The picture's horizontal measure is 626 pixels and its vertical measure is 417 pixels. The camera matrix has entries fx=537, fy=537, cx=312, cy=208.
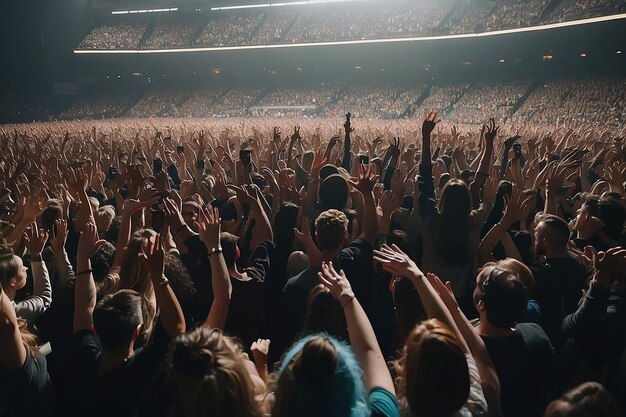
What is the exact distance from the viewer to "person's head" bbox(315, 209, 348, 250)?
375 cm

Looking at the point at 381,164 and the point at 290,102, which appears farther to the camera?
the point at 290,102

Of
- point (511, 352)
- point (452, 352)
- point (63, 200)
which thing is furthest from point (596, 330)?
point (63, 200)

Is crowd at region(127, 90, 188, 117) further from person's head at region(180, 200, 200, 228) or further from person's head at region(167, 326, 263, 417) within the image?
person's head at region(167, 326, 263, 417)

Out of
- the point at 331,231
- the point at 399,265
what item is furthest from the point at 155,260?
the point at 331,231

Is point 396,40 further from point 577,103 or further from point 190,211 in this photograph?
point 190,211

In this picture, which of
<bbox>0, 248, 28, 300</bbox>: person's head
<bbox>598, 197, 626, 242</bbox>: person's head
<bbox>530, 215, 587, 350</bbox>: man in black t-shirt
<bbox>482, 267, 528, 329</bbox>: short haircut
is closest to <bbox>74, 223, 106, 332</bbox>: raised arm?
→ <bbox>0, 248, 28, 300</bbox>: person's head

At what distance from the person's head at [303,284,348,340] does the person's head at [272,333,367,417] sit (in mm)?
896

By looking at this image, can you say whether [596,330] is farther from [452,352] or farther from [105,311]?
[105,311]

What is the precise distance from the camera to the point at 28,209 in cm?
448

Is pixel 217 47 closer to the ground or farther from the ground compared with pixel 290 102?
farther from the ground

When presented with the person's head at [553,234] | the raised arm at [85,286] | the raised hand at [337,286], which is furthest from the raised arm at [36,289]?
the person's head at [553,234]

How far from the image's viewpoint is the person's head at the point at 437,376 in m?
1.98

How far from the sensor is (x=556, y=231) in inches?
151

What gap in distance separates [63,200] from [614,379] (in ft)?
17.8
